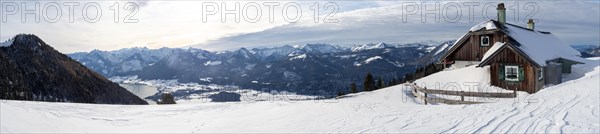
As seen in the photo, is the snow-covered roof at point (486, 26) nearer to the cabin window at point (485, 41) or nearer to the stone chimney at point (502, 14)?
the cabin window at point (485, 41)

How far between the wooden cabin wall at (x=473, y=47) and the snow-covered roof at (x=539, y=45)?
1187mm

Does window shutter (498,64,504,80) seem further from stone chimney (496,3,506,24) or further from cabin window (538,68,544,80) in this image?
stone chimney (496,3,506,24)

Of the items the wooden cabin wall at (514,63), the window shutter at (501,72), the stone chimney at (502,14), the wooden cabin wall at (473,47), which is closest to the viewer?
the wooden cabin wall at (514,63)

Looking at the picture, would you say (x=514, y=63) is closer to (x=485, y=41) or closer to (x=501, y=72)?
(x=501, y=72)

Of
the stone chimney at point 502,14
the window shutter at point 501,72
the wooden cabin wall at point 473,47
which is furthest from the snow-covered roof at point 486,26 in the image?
the window shutter at point 501,72

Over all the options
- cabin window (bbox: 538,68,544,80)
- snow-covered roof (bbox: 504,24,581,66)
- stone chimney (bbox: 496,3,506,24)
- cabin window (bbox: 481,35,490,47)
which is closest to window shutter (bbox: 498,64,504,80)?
snow-covered roof (bbox: 504,24,581,66)

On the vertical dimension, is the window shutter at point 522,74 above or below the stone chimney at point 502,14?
below

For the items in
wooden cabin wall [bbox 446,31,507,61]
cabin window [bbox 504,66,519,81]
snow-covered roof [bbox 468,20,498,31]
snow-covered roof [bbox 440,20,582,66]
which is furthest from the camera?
wooden cabin wall [bbox 446,31,507,61]

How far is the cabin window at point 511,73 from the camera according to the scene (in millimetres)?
30609

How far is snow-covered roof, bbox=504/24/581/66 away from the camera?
32.1 m

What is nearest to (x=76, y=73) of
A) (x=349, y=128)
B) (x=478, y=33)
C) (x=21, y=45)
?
(x=21, y=45)

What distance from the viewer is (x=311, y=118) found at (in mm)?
16578

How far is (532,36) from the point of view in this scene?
39.2m

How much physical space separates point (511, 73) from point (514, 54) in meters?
1.46
